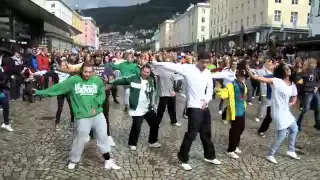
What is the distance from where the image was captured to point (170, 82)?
967 cm

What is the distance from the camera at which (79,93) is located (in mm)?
6102

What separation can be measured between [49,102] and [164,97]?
235 inches

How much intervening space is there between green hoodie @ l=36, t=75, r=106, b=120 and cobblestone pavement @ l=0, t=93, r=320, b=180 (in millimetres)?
918

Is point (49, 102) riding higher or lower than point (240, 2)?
lower

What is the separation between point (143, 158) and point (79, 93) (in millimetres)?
1674

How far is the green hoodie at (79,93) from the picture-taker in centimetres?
608

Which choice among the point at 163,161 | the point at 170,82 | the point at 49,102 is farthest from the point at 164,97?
the point at 49,102

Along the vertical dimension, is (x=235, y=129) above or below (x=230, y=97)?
below

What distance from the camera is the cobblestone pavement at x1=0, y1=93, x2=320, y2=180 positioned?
19.8ft

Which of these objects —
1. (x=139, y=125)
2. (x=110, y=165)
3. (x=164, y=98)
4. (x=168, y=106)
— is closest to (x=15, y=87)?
(x=168, y=106)

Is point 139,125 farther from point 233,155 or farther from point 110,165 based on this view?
point 233,155

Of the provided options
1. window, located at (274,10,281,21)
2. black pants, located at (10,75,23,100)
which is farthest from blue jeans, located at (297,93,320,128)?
window, located at (274,10,281,21)

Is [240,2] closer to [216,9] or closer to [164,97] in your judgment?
[216,9]

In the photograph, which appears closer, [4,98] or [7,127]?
[4,98]
